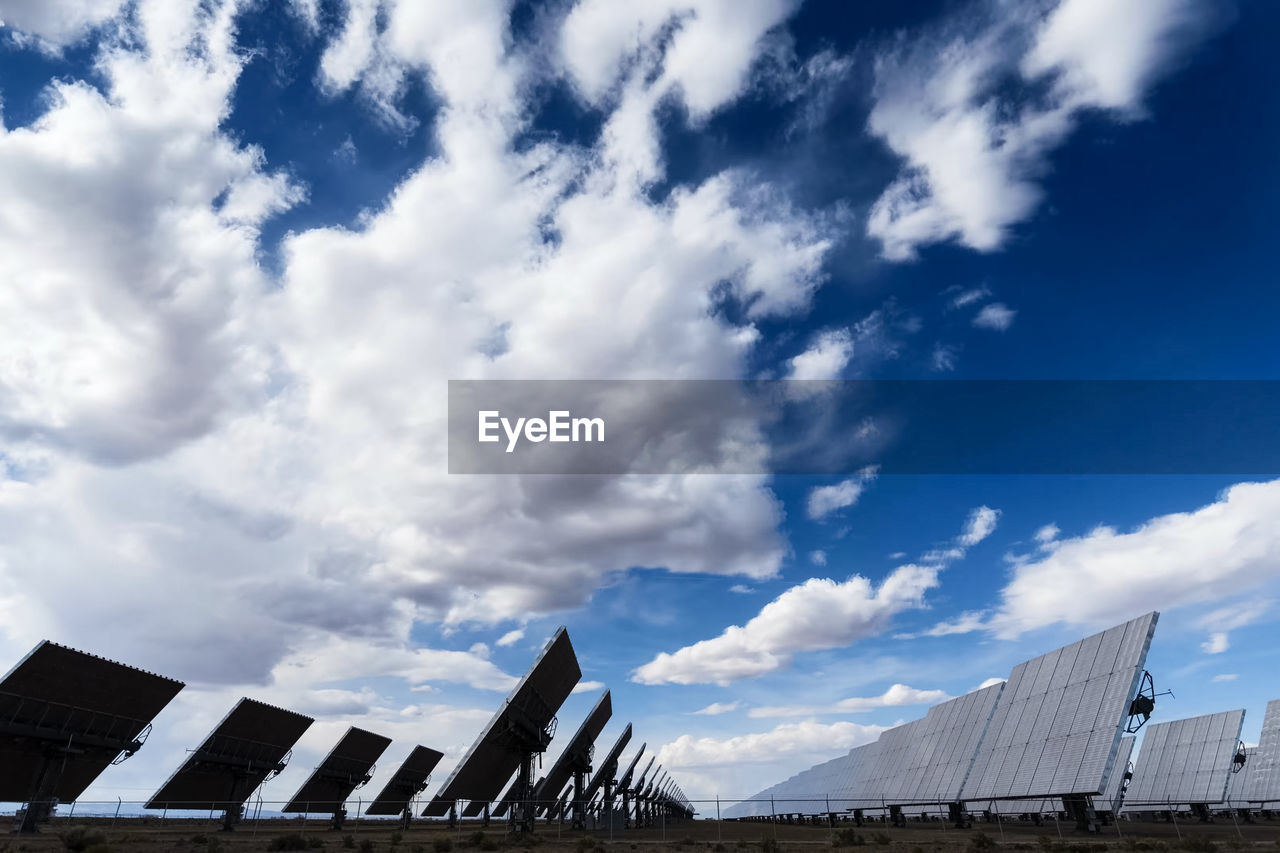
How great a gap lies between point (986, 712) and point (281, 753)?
5109 centimetres

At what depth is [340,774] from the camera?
59250mm

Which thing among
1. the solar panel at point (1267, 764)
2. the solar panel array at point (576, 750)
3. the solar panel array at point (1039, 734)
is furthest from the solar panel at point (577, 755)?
the solar panel at point (1267, 764)

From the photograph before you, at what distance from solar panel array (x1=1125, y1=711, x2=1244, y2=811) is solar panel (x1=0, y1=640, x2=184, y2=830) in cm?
7260

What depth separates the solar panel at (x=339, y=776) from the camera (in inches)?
2227

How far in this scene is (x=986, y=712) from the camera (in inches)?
2041

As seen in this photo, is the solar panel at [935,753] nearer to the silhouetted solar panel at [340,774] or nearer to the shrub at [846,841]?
the shrub at [846,841]

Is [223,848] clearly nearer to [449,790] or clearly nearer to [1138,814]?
[449,790]

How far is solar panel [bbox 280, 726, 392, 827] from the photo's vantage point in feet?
186

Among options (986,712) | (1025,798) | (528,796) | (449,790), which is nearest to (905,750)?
(986,712)

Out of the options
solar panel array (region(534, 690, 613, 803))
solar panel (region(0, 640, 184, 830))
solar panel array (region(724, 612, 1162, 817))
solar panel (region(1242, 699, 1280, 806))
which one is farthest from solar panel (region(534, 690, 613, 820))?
solar panel (region(1242, 699, 1280, 806))

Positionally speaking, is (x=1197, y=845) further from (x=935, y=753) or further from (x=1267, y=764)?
(x=1267, y=764)

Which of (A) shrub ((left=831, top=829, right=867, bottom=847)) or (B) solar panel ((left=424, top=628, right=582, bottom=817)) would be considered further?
(B) solar panel ((left=424, top=628, right=582, bottom=817))

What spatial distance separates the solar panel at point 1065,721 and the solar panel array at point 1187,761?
2611cm

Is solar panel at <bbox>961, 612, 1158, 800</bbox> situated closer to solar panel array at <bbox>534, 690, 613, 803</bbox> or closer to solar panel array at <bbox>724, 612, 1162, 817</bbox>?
solar panel array at <bbox>724, 612, 1162, 817</bbox>
